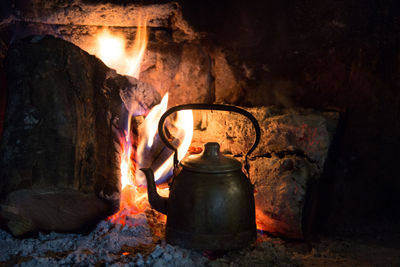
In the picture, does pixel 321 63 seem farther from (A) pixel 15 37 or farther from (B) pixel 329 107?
(A) pixel 15 37

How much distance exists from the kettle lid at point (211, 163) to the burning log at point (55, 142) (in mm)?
548

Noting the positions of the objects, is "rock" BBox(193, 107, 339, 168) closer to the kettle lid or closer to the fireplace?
the fireplace

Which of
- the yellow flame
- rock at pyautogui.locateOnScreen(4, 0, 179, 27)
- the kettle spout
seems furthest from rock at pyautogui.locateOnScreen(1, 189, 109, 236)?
rock at pyautogui.locateOnScreen(4, 0, 179, 27)

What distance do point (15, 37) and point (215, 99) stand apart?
5.19ft

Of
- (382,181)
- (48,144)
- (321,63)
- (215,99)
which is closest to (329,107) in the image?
(321,63)

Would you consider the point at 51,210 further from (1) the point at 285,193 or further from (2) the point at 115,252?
(1) the point at 285,193

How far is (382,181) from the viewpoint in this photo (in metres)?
2.53

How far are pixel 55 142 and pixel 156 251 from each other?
80 centimetres

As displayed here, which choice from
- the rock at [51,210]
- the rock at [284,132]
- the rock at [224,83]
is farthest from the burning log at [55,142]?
the rock at [224,83]

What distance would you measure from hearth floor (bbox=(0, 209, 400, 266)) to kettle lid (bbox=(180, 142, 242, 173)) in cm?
44

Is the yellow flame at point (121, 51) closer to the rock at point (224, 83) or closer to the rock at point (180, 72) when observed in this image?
the rock at point (180, 72)

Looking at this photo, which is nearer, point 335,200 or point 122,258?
point 122,258

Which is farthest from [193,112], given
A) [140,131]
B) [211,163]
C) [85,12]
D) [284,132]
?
[211,163]

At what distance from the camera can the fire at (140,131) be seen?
2.61 meters
